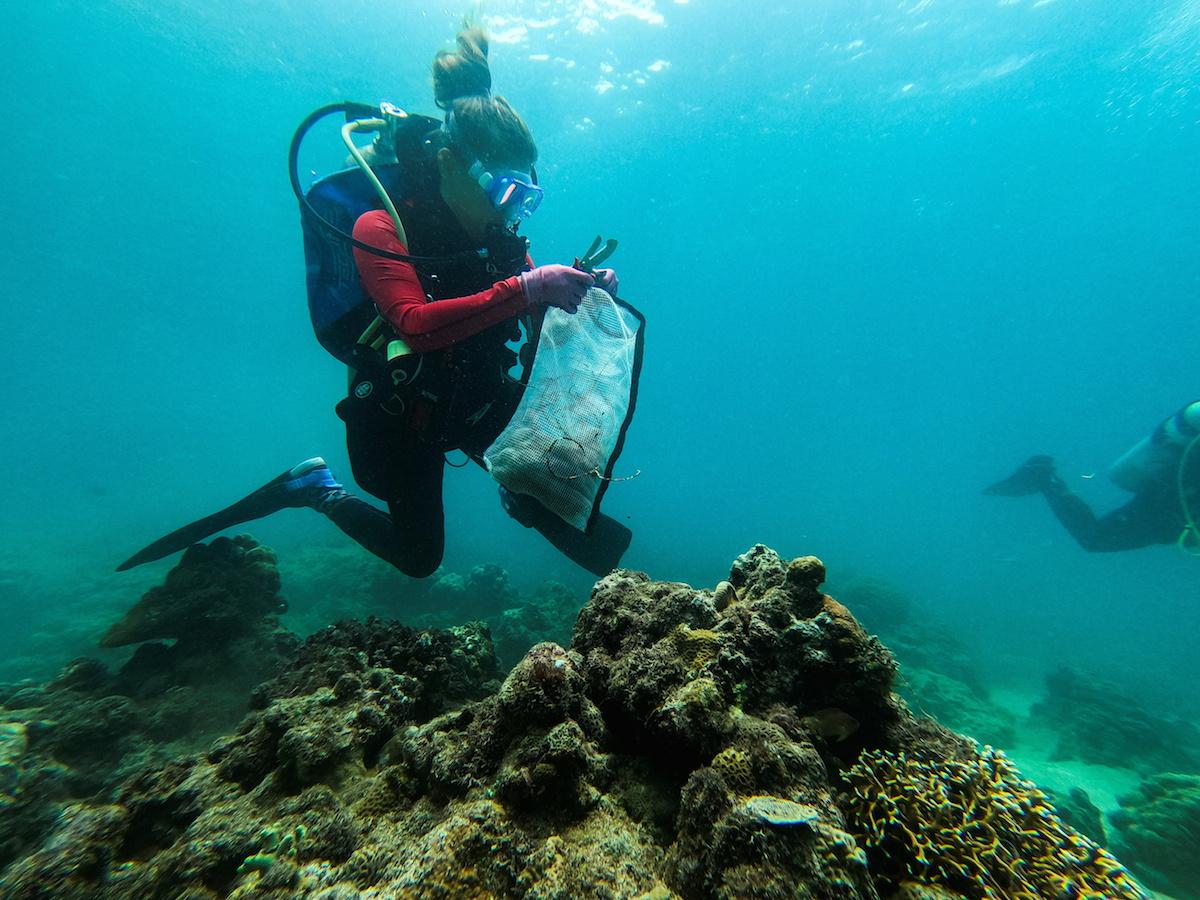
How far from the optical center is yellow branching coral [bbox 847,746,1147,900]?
1402mm

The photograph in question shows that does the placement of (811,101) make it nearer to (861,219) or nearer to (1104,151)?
(861,219)

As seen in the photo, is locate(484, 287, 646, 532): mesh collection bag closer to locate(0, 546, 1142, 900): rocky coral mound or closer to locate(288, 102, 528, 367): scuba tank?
locate(0, 546, 1142, 900): rocky coral mound

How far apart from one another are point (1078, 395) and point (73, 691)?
182 metres

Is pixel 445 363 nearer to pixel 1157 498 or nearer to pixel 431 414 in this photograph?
pixel 431 414

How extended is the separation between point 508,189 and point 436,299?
3.65 ft

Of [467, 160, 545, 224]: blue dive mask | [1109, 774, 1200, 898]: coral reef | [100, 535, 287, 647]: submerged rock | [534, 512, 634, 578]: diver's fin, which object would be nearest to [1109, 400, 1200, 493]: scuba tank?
[1109, 774, 1200, 898]: coral reef

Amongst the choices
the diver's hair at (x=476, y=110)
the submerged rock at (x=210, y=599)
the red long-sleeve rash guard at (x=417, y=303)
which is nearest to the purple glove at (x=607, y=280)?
the red long-sleeve rash guard at (x=417, y=303)

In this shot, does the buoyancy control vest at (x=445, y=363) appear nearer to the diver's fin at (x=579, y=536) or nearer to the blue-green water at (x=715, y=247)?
the diver's fin at (x=579, y=536)

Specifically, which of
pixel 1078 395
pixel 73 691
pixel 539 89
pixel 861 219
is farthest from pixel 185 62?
pixel 1078 395

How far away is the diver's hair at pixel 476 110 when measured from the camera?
3885 millimetres

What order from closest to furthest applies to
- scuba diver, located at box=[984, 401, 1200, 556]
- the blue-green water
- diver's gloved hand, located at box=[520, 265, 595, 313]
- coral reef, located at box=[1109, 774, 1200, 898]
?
diver's gloved hand, located at box=[520, 265, 595, 313]
coral reef, located at box=[1109, 774, 1200, 898]
scuba diver, located at box=[984, 401, 1200, 556]
the blue-green water

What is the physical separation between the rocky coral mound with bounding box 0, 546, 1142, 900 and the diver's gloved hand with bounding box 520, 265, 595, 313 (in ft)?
7.24

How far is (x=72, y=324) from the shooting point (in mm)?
92500

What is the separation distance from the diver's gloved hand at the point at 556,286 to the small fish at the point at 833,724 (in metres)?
2.78
